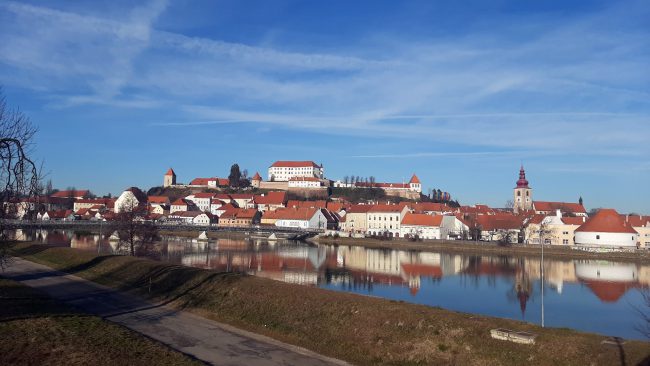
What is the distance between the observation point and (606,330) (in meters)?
22.5

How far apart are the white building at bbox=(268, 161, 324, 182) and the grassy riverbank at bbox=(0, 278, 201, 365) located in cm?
13557

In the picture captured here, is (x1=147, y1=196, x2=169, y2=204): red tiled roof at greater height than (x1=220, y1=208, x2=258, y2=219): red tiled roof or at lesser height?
greater

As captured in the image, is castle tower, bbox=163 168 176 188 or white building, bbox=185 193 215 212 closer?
white building, bbox=185 193 215 212

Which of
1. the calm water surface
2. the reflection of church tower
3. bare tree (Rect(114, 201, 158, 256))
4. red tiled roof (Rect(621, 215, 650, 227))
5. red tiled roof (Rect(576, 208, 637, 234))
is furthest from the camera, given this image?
red tiled roof (Rect(621, 215, 650, 227))

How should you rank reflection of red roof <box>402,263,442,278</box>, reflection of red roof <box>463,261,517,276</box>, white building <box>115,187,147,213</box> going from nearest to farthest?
reflection of red roof <box>402,263,442,278</box>, reflection of red roof <box>463,261,517,276</box>, white building <box>115,187,147,213</box>

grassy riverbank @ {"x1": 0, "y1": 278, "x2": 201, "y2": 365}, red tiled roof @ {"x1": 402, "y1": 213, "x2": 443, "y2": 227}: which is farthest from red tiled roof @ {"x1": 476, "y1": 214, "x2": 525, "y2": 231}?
grassy riverbank @ {"x1": 0, "y1": 278, "x2": 201, "y2": 365}

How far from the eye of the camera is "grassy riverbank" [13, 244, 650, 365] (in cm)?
1356

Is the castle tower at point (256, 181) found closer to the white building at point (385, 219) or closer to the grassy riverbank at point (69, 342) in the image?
the white building at point (385, 219)

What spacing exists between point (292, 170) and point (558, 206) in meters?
72.1

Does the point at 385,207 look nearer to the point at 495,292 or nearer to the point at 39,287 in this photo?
the point at 495,292

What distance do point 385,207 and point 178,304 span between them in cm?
7342

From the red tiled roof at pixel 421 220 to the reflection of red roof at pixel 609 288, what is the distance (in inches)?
1776

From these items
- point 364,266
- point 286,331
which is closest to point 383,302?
point 286,331

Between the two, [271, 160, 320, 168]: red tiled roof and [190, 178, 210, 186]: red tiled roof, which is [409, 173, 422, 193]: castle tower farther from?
[190, 178, 210, 186]: red tiled roof
